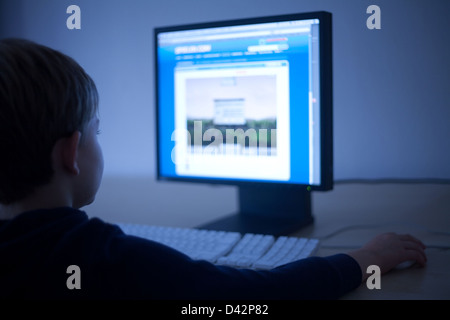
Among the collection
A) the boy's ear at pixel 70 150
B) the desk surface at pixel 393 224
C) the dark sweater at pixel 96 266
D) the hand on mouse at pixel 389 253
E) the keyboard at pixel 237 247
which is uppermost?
the boy's ear at pixel 70 150

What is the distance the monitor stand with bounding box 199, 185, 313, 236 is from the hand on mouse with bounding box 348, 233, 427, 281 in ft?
0.72

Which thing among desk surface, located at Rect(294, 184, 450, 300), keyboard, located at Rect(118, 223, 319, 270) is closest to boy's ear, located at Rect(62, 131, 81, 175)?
keyboard, located at Rect(118, 223, 319, 270)

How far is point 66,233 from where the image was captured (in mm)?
497

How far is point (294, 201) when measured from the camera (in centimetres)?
98

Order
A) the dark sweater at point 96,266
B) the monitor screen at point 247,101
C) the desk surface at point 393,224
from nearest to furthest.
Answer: the dark sweater at point 96,266 → the desk surface at point 393,224 → the monitor screen at point 247,101

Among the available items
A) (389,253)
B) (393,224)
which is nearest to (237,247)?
(389,253)

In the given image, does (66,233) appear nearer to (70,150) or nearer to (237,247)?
(70,150)

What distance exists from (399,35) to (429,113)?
0.72 ft

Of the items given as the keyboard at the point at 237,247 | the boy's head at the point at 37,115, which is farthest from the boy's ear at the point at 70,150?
the keyboard at the point at 237,247

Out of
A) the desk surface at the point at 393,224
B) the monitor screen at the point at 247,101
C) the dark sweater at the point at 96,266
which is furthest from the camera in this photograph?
the monitor screen at the point at 247,101

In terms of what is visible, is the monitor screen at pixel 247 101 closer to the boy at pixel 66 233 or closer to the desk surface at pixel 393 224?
the desk surface at pixel 393 224

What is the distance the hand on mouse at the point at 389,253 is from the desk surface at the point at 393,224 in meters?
0.02

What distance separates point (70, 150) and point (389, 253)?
0.47 m

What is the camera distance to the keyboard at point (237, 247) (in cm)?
69
